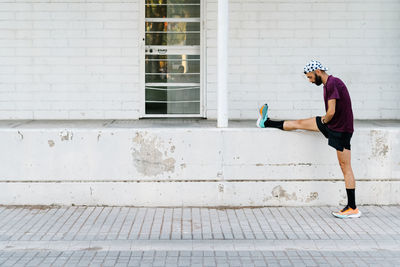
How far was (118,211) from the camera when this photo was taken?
23.7 feet

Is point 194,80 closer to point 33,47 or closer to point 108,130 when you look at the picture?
point 33,47

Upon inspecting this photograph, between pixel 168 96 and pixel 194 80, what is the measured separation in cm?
61

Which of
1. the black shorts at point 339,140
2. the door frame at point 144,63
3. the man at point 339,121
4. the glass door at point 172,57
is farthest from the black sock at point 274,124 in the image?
the glass door at point 172,57

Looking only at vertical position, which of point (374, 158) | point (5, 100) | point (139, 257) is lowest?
point (139, 257)

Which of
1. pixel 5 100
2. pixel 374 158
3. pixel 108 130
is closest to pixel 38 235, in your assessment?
pixel 108 130

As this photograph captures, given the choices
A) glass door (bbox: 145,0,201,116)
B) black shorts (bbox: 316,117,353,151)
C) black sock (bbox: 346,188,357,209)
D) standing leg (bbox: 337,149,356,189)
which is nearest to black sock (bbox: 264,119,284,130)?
black shorts (bbox: 316,117,353,151)

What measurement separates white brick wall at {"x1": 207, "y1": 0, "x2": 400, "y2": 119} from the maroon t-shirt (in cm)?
381

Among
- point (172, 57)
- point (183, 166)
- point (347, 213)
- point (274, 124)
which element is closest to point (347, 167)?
point (347, 213)

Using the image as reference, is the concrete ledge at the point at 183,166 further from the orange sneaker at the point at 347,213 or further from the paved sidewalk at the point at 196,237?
the orange sneaker at the point at 347,213

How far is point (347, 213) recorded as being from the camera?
692cm

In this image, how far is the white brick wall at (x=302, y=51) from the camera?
10.5m

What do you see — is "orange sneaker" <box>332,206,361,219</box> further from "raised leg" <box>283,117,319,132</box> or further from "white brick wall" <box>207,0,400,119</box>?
"white brick wall" <box>207,0,400,119</box>

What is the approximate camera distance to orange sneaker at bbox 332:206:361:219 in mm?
6914

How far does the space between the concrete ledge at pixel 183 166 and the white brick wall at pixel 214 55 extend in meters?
3.30
